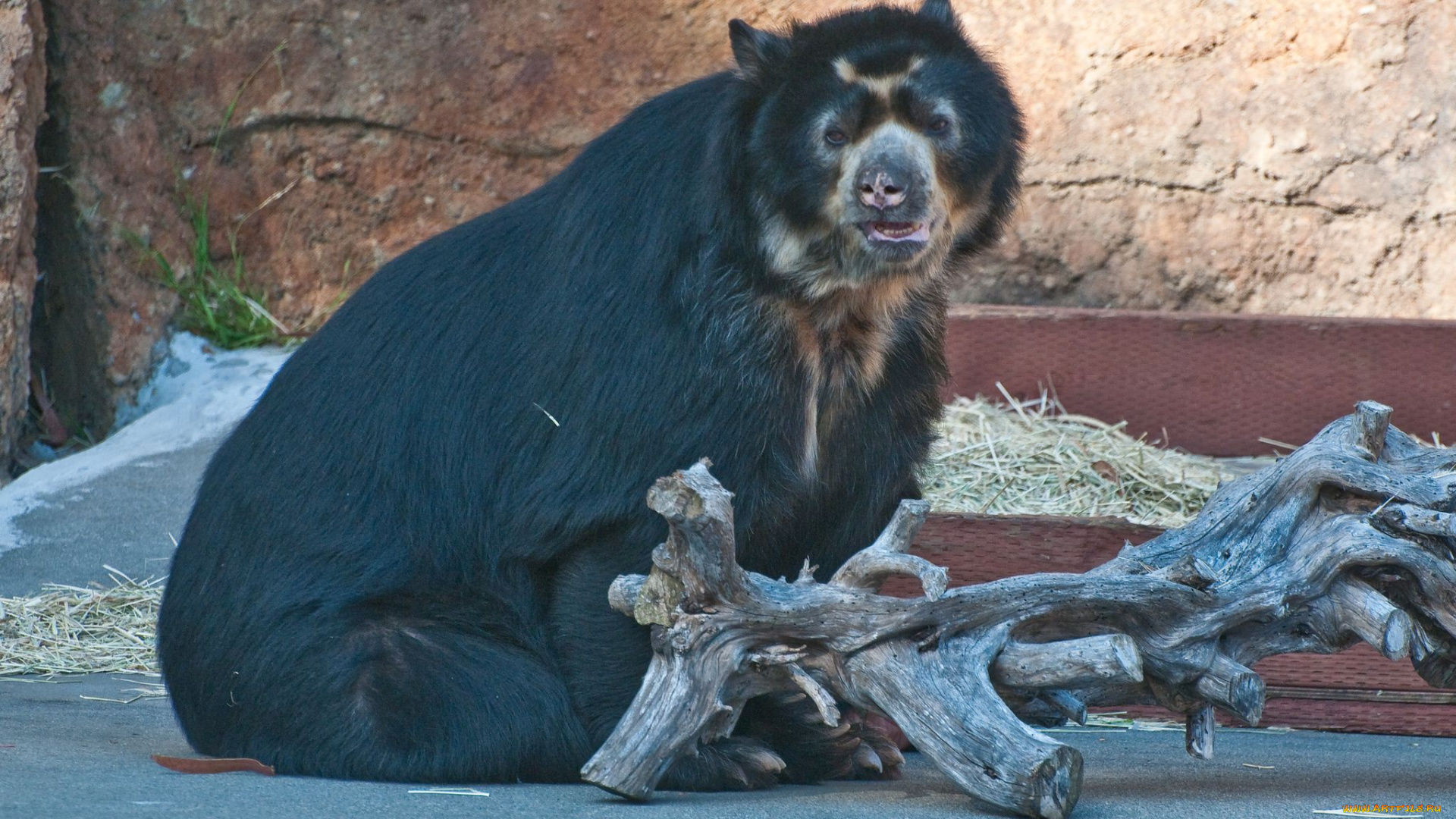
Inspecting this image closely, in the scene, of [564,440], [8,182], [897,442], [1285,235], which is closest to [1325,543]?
[897,442]

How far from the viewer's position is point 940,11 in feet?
13.2

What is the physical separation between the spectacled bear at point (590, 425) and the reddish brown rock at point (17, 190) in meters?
3.29

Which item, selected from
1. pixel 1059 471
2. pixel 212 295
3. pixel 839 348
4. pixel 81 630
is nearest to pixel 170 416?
pixel 212 295

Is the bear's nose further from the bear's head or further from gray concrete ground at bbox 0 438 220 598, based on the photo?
gray concrete ground at bbox 0 438 220 598

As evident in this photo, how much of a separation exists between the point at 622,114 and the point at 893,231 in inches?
152

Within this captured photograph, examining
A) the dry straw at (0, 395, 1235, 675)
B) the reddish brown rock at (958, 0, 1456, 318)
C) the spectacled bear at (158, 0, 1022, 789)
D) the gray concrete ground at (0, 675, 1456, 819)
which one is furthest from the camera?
the reddish brown rock at (958, 0, 1456, 318)

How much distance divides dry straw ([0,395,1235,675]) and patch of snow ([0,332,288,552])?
754 mm

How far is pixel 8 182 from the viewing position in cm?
666

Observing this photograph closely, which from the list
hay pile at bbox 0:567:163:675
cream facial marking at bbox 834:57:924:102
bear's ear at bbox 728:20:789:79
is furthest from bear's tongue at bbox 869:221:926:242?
hay pile at bbox 0:567:163:675

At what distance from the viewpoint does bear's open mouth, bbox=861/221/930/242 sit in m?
3.76

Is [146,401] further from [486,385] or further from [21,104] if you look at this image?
[486,385]

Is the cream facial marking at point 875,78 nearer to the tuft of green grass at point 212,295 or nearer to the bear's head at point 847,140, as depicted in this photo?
the bear's head at point 847,140

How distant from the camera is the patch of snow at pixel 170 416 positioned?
21.4ft

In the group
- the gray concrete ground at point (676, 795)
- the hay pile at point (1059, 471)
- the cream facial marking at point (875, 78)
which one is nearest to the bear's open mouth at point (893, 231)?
the cream facial marking at point (875, 78)
